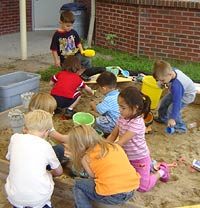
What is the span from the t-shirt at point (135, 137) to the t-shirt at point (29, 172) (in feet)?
2.50

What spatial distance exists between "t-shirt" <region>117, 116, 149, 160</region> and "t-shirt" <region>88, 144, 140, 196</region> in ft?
1.54

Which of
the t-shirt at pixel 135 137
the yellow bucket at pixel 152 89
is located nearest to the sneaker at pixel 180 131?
the yellow bucket at pixel 152 89

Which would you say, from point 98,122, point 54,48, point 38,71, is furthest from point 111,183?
point 38,71

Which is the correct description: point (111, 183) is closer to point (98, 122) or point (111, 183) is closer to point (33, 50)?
point (98, 122)

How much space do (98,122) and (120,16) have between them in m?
4.44

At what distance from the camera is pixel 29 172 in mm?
3078

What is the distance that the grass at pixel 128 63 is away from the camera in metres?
6.93

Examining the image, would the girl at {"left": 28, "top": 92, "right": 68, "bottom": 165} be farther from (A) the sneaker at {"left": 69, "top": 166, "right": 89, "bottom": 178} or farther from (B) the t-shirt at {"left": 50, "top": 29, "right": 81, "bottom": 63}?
(B) the t-shirt at {"left": 50, "top": 29, "right": 81, "bottom": 63}

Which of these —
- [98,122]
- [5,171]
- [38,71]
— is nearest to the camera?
[5,171]

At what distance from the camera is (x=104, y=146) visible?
311 cm

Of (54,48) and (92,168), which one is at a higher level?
(54,48)

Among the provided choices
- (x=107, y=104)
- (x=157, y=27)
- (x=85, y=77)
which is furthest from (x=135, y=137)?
(x=157, y=27)

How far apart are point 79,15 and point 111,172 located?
743cm

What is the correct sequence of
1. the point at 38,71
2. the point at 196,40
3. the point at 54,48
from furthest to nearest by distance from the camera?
1. the point at 196,40
2. the point at 38,71
3. the point at 54,48
